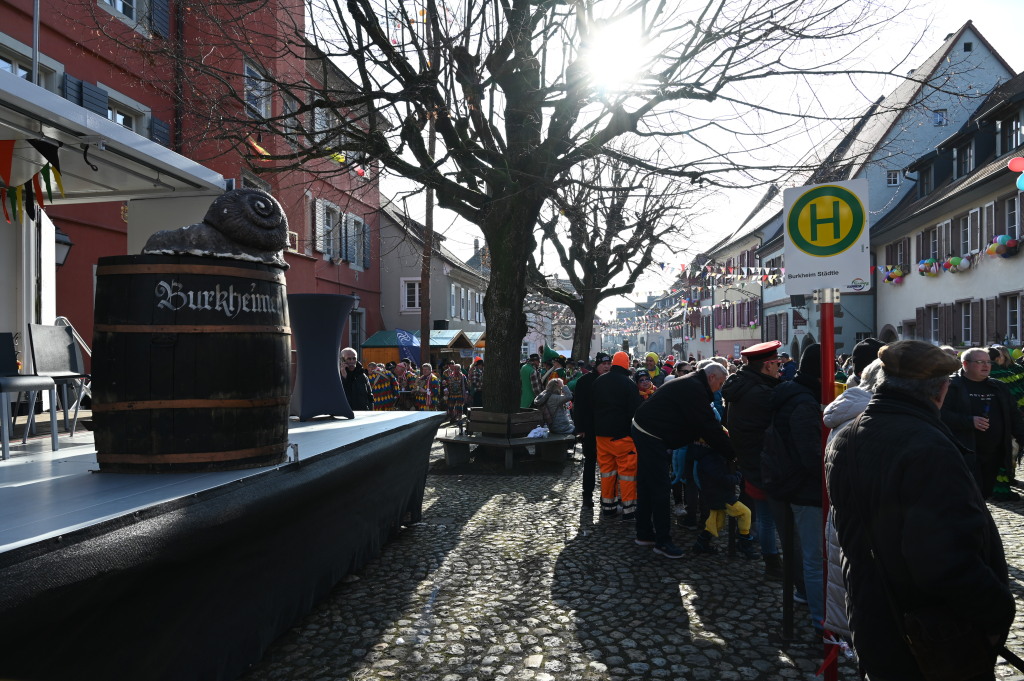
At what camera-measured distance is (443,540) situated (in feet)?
20.8

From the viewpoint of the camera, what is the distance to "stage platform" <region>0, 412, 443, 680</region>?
2.05 metres

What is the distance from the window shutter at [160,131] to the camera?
13.6 meters

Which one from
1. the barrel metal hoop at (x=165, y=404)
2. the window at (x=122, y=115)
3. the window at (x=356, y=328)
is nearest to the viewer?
the barrel metal hoop at (x=165, y=404)

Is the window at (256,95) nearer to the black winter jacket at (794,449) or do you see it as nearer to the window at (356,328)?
the black winter jacket at (794,449)

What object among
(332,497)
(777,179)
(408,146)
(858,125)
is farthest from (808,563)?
(408,146)

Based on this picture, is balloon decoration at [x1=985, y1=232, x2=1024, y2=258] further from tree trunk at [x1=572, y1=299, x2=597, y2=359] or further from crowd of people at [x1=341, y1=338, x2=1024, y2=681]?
crowd of people at [x1=341, y1=338, x2=1024, y2=681]

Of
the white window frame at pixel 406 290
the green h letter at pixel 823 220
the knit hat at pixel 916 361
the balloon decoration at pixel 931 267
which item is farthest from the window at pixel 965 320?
the knit hat at pixel 916 361

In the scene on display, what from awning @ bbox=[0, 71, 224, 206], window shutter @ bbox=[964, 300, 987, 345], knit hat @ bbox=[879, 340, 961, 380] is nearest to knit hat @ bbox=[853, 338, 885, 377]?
knit hat @ bbox=[879, 340, 961, 380]

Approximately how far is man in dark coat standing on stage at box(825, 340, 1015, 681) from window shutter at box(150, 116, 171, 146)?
14016 mm

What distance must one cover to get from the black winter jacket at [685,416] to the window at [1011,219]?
53.4 feet

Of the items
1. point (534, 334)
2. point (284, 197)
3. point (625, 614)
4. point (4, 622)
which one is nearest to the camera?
point (4, 622)

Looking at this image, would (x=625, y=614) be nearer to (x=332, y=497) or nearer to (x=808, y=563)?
(x=808, y=563)

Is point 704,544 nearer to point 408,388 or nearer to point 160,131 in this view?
point 408,388

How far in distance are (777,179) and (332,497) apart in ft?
24.5
